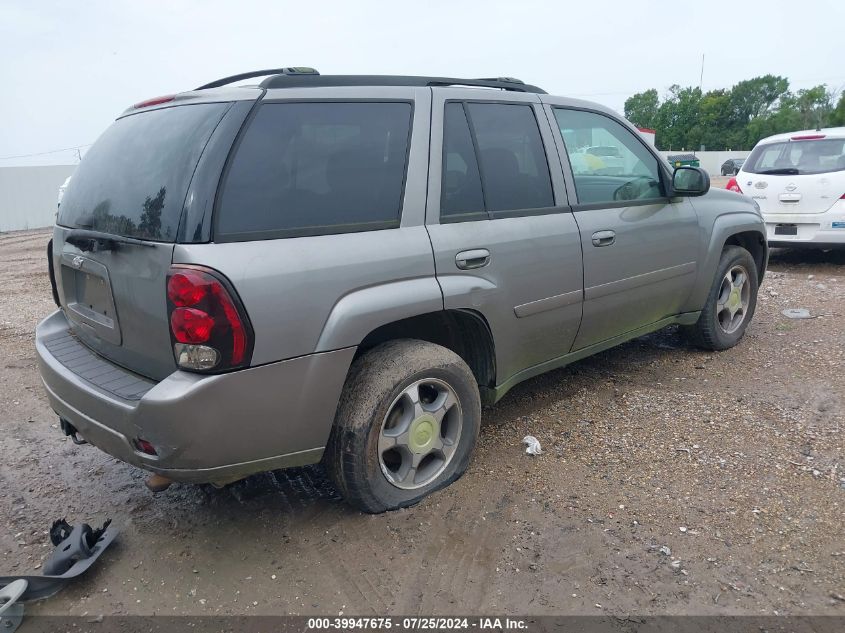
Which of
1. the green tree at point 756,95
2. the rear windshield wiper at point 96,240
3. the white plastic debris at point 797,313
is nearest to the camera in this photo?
the rear windshield wiper at point 96,240

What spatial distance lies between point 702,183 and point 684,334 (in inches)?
50.9

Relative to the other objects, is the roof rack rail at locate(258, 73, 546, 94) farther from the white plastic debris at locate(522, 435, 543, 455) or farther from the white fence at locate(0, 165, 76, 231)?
the white fence at locate(0, 165, 76, 231)

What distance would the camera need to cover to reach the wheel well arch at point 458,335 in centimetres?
300

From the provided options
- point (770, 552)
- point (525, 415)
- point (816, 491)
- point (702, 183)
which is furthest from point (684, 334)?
point (770, 552)

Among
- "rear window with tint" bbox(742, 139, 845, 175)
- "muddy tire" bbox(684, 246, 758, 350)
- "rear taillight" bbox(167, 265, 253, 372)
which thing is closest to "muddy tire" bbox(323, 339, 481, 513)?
"rear taillight" bbox(167, 265, 253, 372)

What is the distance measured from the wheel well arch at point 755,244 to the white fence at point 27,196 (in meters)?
22.9

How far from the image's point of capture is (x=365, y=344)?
292 cm

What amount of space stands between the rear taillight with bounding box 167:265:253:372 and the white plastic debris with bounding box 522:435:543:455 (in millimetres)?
1799

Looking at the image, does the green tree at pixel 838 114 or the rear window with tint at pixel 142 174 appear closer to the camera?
the rear window with tint at pixel 142 174

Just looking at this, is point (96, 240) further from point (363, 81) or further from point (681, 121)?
point (681, 121)

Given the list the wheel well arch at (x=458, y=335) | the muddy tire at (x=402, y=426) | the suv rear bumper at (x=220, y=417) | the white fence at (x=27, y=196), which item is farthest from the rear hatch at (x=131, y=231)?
the white fence at (x=27, y=196)

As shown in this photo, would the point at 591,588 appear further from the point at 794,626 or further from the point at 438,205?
the point at 438,205

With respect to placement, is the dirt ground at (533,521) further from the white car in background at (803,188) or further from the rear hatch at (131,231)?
the white car in background at (803,188)

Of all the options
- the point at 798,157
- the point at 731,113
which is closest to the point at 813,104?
the point at 731,113
